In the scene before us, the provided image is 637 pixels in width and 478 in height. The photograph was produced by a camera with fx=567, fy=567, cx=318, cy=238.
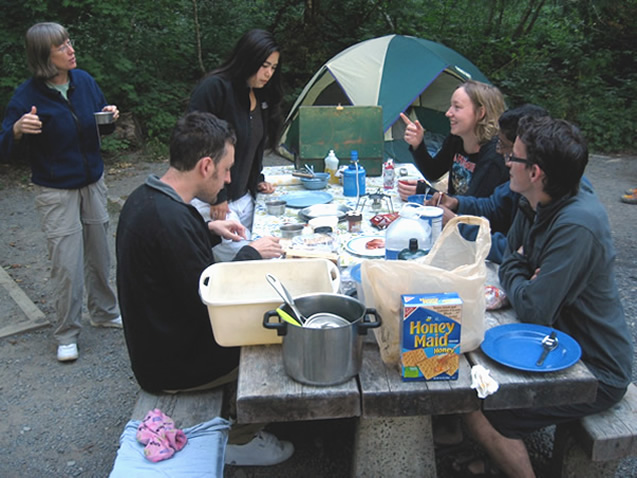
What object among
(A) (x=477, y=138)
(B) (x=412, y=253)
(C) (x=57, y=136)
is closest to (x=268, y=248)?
(B) (x=412, y=253)

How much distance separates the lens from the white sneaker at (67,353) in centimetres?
323

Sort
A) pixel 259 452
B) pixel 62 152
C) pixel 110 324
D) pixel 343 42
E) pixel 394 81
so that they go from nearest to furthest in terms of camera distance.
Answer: pixel 259 452 → pixel 62 152 → pixel 110 324 → pixel 394 81 → pixel 343 42

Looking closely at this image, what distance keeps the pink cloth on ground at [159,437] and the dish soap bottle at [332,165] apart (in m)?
2.09

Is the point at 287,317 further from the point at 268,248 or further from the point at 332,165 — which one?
the point at 332,165

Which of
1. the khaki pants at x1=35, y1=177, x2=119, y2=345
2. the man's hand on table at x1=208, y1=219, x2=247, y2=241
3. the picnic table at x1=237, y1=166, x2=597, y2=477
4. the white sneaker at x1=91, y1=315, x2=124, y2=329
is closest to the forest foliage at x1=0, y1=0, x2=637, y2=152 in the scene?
the khaki pants at x1=35, y1=177, x2=119, y2=345

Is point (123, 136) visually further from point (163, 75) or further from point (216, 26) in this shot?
point (216, 26)

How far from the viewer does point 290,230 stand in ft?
8.91

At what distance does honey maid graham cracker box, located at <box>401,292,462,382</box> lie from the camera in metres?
1.40

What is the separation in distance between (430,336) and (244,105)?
2187 millimetres

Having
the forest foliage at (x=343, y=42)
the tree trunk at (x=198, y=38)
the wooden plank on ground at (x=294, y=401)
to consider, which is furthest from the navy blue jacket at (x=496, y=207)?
the tree trunk at (x=198, y=38)

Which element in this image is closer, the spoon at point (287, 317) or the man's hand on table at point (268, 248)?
the spoon at point (287, 317)

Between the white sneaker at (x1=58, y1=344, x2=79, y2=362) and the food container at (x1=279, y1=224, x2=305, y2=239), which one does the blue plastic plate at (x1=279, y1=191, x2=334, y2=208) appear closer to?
the food container at (x1=279, y1=224, x2=305, y2=239)

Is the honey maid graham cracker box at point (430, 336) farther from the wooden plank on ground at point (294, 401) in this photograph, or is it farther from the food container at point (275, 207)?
the food container at point (275, 207)

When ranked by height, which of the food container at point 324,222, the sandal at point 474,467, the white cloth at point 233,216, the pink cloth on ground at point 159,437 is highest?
the food container at point 324,222
